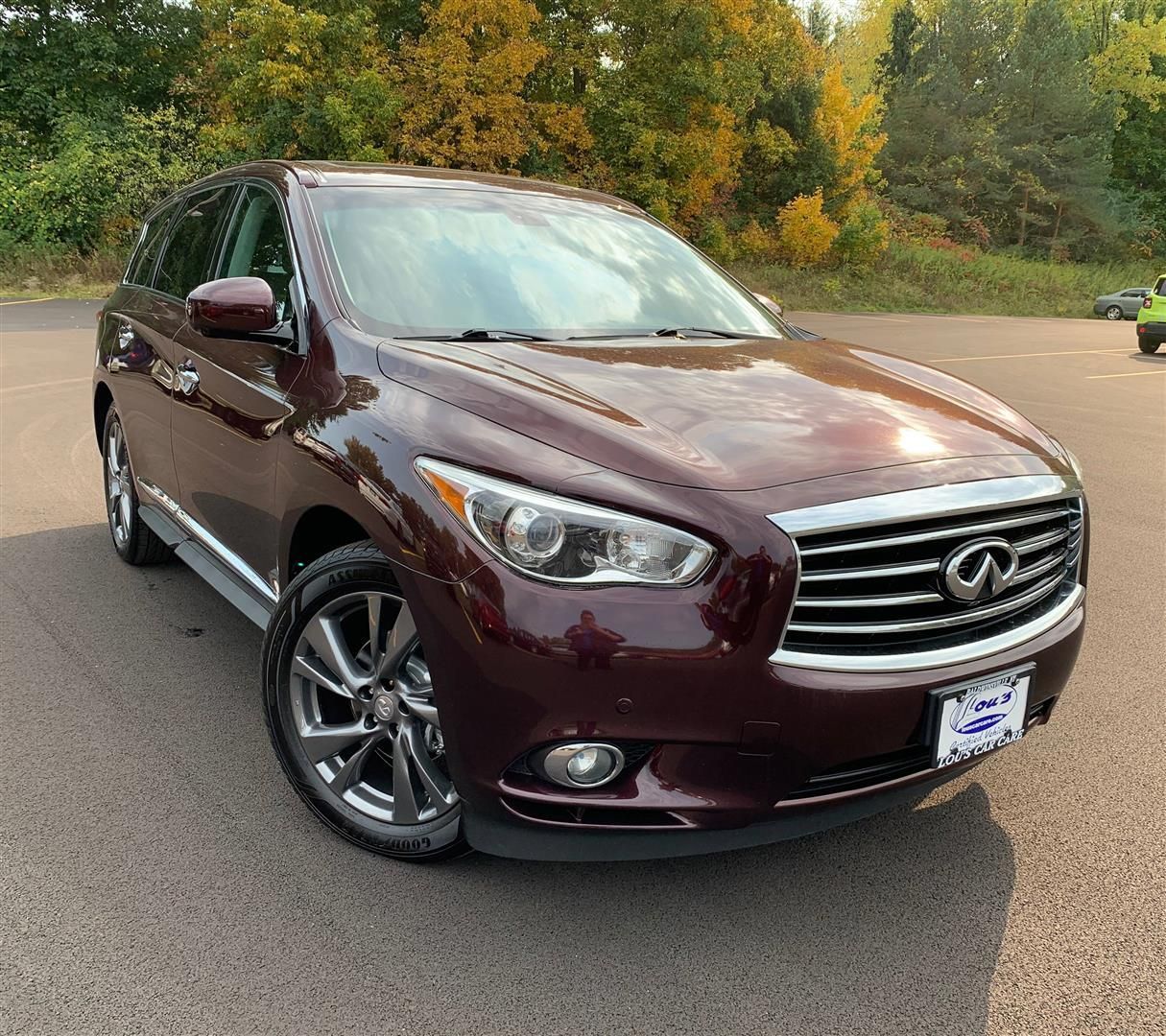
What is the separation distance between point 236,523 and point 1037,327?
29.1 metres

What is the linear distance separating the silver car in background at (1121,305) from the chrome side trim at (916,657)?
40.3 metres

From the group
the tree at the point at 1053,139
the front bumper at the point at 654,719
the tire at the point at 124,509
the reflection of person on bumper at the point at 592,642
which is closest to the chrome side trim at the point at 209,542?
the tire at the point at 124,509

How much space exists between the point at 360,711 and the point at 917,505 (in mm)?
1487

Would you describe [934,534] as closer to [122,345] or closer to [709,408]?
[709,408]

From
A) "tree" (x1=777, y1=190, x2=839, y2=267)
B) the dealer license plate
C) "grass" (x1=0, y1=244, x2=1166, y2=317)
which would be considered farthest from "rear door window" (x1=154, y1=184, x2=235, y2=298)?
"tree" (x1=777, y1=190, x2=839, y2=267)

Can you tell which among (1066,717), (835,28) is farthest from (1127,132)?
(1066,717)

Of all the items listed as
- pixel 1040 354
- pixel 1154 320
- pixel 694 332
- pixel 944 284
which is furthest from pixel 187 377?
pixel 944 284

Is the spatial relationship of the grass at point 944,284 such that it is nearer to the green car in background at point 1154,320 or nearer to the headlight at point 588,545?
the green car in background at point 1154,320

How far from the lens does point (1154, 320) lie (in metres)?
18.7

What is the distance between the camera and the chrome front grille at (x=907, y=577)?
2055 mm

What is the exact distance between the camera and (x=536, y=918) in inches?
93.3

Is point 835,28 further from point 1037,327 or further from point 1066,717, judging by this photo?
point 1066,717

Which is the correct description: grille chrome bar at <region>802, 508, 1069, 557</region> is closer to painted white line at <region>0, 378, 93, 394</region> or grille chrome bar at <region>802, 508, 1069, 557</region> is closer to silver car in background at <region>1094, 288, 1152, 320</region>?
painted white line at <region>0, 378, 93, 394</region>

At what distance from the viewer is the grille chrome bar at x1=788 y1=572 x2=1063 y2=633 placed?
2080 millimetres
